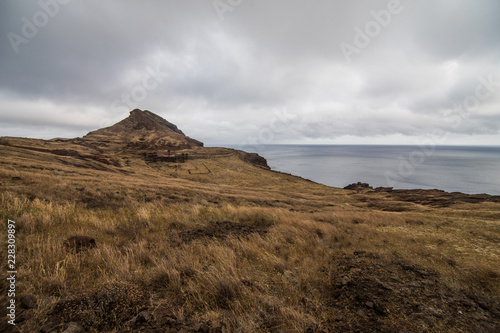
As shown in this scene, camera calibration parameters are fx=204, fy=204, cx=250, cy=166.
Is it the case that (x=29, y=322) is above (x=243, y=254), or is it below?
above

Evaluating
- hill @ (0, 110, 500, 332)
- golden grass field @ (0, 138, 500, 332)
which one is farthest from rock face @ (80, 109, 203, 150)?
golden grass field @ (0, 138, 500, 332)

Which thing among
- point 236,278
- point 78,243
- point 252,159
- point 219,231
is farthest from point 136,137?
point 236,278

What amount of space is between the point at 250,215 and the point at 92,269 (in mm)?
5882

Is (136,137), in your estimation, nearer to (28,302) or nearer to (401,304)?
(28,302)

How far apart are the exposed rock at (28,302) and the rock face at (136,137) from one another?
7619 centimetres

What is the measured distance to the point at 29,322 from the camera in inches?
90.4

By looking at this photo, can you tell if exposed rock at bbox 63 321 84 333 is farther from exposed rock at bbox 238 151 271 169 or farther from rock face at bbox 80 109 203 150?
rock face at bbox 80 109 203 150

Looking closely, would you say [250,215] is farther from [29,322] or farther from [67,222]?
[29,322]

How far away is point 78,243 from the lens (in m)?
4.41

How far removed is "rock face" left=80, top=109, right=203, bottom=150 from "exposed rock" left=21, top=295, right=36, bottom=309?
250ft

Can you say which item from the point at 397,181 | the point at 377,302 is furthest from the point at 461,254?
the point at 397,181

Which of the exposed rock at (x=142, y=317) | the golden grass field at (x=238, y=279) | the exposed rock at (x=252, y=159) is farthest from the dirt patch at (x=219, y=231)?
the exposed rock at (x=252, y=159)

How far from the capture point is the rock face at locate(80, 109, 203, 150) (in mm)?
73312

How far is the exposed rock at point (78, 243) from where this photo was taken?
13.8 ft
